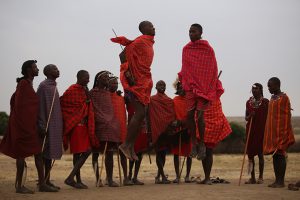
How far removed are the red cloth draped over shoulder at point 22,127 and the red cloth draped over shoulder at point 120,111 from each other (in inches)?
81.3

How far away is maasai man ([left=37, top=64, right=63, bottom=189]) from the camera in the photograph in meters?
9.59

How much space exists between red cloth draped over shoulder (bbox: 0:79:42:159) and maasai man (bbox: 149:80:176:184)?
3136mm

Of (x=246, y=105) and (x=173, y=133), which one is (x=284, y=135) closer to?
(x=246, y=105)

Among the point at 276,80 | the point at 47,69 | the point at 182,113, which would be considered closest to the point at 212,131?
the point at 182,113

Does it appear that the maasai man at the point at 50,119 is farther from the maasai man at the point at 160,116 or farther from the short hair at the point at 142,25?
the maasai man at the point at 160,116

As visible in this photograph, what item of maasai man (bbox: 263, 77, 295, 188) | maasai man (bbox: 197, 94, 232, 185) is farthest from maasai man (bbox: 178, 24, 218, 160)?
maasai man (bbox: 263, 77, 295, 188)

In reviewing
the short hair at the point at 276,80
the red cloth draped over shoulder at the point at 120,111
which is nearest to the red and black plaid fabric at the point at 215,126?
the short hair at the point at 276,80

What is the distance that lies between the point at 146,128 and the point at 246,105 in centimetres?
247

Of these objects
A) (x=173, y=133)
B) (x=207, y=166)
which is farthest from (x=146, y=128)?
(x=207, y=166)

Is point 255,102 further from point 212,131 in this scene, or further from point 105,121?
point 105,121

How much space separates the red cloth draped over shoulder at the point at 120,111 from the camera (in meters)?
10.8

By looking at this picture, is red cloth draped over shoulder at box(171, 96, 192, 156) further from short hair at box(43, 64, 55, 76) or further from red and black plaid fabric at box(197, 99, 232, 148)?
short hair at box(43, 64, 55, 76)

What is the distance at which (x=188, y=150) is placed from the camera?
11859 millimetres

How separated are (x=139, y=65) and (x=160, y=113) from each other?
271 cm
